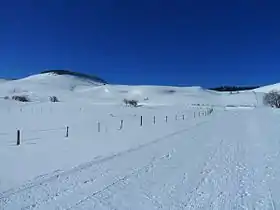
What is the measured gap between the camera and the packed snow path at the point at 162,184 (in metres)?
7.50

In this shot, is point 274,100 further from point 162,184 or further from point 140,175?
point 162,184

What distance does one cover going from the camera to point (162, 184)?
9.31m

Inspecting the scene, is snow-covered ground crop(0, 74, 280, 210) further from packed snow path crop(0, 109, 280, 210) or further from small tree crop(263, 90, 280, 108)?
small tree crop(263, 90, 280, 108)

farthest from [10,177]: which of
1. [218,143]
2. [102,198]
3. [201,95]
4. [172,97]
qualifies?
[201,95]

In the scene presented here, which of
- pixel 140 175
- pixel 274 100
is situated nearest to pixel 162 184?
pixel 140 175

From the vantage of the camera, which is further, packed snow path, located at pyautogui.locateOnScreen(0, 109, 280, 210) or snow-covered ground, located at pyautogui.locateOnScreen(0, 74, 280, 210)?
snow-covered ground, located at pyautogui.locateOnScreen(0, 74, 280, 210)

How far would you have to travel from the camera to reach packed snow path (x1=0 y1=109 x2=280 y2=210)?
24.6 ft

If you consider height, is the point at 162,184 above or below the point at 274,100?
below

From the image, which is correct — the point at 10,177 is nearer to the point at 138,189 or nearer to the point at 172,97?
the point at 138,189

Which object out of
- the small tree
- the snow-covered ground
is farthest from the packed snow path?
the small tree

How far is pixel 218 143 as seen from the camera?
59.9 ft

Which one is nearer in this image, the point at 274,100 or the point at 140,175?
the point at 140,175

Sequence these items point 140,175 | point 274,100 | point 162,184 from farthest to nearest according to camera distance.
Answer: point 274,100 → point 140,175 → point 162,184

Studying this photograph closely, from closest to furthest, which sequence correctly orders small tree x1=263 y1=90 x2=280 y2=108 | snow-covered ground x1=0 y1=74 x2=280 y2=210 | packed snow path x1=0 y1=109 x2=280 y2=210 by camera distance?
packed snow path x1=0 y1=109 x2=280 y2=210, snow-covered ground x1=0 y1=74 x2=280 y2=210, small tree x1=263 y1=90 x2=280 y2=108
